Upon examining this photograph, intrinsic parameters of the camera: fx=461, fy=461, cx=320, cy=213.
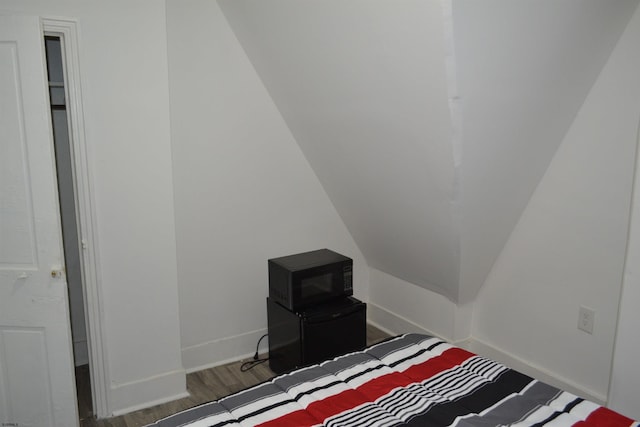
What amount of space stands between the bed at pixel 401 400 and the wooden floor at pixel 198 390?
109 cm

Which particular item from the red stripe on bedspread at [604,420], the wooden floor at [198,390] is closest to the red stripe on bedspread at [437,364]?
the red stripe on bedspread at [604,420]

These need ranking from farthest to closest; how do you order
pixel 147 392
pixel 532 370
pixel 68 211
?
pixel 68 211 < pixel 532 370 < pixel 147 392

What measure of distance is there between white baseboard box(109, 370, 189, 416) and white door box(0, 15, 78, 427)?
0.27 meters

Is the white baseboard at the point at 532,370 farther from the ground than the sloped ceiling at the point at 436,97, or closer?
closer

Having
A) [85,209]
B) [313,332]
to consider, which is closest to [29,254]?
[85,209]

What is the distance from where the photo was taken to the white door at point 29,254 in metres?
2.10

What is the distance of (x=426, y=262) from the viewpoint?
312 centimetres

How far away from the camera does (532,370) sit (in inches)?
112

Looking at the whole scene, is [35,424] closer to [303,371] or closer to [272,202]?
[303,371]

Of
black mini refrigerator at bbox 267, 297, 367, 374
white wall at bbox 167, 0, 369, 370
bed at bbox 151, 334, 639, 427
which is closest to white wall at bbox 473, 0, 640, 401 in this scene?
bed at bbox 151, 334, 639, 427

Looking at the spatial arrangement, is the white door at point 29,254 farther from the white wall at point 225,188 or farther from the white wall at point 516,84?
the white wall at point 516,84

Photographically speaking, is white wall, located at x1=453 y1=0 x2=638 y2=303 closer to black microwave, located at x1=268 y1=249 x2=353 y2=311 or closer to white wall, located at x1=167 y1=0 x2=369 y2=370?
black microwave, located at x1=268 y1=249 x2=353 y2=311

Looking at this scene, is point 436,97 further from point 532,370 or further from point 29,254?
point 29,254

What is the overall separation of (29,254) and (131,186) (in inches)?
23.1
